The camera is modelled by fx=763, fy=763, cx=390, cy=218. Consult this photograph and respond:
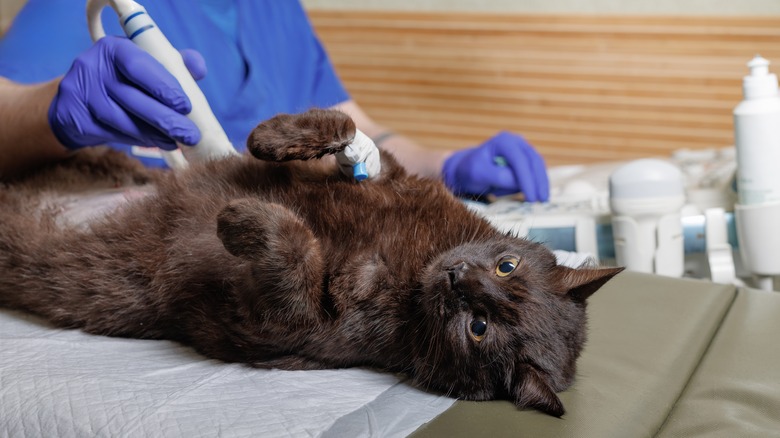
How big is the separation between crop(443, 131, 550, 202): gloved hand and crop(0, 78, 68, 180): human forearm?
3.09 ft

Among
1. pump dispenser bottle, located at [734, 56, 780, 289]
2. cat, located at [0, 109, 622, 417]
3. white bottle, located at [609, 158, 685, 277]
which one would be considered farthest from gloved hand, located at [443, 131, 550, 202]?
cat, located at [0, 109, 622, 417]

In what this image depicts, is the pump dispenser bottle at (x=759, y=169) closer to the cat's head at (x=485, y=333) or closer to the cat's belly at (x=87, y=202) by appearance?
the cat's head at (x=485, y=333)

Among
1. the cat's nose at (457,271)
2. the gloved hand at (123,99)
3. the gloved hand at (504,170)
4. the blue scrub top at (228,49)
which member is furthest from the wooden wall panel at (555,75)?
the cat's nose at (457,271)

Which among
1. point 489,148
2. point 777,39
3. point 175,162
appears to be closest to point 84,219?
point 175,162

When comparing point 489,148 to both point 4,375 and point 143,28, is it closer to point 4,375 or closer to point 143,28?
point 143,28

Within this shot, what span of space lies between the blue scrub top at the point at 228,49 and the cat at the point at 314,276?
534 mm

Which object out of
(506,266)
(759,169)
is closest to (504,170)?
(759,169)

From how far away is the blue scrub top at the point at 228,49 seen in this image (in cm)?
172

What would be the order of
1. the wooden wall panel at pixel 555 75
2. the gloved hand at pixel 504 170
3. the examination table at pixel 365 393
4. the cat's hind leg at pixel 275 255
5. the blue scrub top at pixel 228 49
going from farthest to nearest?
the wooden wall panel at pixel 555 75, the gloved hand at pixel 504 170, the blue scrub top at pixel 228 49, the cat's hind leg at pixel 275 255, the examination table at pixel 365 393

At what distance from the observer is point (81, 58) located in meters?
1.25

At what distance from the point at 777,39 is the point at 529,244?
1.74 metres

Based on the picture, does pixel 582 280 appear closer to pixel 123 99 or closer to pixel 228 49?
pixel 123 99

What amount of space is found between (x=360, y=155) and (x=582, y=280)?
0.38m

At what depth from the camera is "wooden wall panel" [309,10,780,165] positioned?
2.61 m
